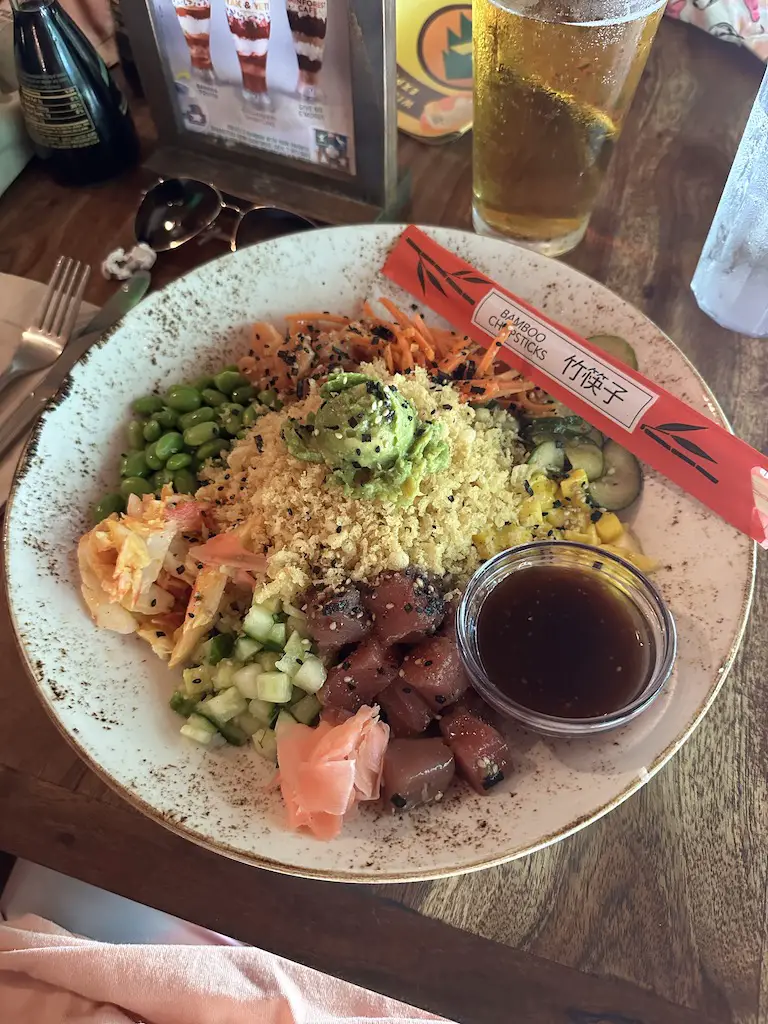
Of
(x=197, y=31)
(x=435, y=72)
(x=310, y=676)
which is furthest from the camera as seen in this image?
(x=435, y=72)

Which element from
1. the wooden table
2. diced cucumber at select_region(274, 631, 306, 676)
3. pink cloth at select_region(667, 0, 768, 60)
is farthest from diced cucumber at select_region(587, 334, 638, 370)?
pink cloth at select_region(667, 0, 768, 60)

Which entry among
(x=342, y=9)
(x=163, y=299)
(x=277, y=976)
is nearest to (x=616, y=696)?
(x=277, y=976)

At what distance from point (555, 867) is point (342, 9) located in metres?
1.52

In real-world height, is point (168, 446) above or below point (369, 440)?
below

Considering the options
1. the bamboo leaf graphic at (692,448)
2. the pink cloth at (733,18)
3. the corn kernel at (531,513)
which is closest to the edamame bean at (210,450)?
the corn kernel at (531,513)

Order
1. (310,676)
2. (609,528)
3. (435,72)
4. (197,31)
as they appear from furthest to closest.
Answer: (435,72)
(197,31)
(609,528)
(310,676)

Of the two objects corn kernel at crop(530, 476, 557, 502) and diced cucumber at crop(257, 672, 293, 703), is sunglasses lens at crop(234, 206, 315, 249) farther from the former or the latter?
diced cucumber at crop(257, 672, 293, 703)

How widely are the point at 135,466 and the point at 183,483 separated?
92 millimetres

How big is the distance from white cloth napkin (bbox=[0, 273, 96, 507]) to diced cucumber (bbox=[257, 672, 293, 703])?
721 millimetres

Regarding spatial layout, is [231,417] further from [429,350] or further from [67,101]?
[67,101]

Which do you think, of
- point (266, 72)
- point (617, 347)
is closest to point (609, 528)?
point (617, 347)

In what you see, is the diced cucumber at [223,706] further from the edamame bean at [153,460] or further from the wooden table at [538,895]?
the edamame bean at [153,460]

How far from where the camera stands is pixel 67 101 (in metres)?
1.76

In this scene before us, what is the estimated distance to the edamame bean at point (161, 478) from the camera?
1.39 meters
